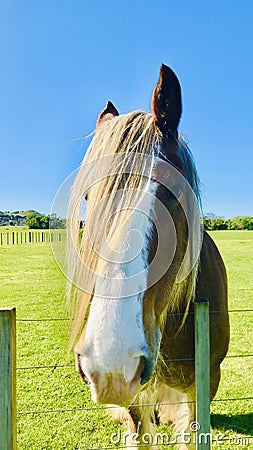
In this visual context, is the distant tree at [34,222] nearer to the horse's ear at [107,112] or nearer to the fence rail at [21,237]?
the horse's ear at [107,112]

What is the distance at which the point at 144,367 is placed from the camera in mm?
1035

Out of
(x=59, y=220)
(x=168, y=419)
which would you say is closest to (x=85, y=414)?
(x=168, y=419)

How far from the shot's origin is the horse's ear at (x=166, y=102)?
4.98 feet

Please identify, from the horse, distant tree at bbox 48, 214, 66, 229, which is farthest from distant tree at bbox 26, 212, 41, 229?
the horse

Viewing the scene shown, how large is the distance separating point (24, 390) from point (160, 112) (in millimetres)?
3687

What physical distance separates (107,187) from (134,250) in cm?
28

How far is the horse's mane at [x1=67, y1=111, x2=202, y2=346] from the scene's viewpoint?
1198mm

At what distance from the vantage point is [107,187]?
50.3 inches

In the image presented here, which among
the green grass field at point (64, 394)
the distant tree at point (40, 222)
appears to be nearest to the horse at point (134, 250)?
the green grass field at point (64, 394)

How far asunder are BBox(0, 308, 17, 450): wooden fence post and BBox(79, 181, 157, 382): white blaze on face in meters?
0.54

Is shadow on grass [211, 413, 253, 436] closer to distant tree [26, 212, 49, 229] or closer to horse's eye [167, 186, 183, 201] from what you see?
distant tree [26, 212, 49, 229]

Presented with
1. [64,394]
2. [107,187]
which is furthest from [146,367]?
[64,394]

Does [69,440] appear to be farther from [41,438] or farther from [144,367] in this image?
[144,367]

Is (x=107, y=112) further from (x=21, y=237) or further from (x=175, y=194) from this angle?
(x=21, y=237)
